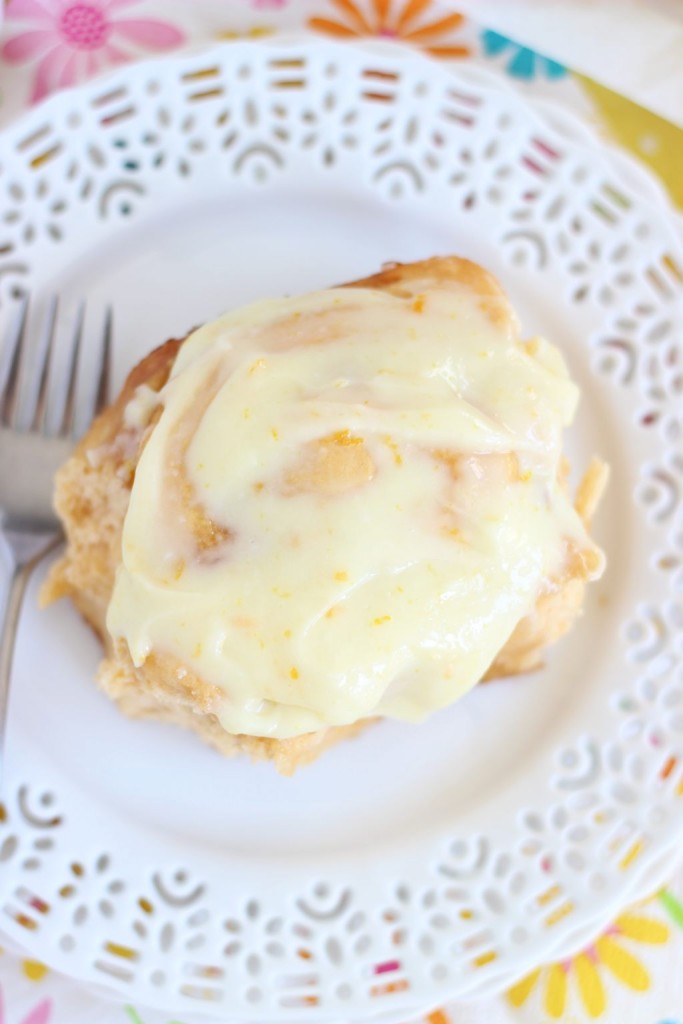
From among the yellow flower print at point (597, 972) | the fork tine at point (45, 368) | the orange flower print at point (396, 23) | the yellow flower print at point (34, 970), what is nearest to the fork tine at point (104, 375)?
the fork tine at point (45, 368)

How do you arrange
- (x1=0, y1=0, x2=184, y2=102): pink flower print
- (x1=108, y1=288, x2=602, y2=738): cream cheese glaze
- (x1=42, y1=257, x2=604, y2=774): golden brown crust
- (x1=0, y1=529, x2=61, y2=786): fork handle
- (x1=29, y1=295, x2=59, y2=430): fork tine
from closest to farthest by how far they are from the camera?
(x1=108, y1=288, x2=602, y2=738): cream cheese glaze → (x1=42, y1=257, x2=604, y2=774): golden brown crust → (x1=0, y1=529, x2=61, y2=786): fork handle → (x1=29, y1=295, x2=59, y2=430): fork tine → (x1=0, y1=0, x2=184, y2=102): pink flower print

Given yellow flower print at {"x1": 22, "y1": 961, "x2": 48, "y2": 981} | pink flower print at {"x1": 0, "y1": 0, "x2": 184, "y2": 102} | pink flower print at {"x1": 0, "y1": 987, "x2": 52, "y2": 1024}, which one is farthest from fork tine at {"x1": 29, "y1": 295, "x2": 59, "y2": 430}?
pink flower print at {"x1": 0, "y1": 987, "x2": 52, "y2": 1024}

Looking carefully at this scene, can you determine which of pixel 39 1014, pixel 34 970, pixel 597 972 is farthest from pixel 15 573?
pixel 597 972

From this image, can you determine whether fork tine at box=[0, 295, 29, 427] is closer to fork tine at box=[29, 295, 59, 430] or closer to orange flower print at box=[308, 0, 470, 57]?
fork tine at box=[29, 295, 59, 430]

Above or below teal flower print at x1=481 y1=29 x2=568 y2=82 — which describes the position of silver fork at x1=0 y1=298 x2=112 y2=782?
below

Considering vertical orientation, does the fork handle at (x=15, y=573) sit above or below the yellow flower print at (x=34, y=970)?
above

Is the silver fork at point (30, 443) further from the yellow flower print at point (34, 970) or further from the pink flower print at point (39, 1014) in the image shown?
the pink flower print at point (39, 1014)

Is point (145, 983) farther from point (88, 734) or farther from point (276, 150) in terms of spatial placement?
point (276, 150)
